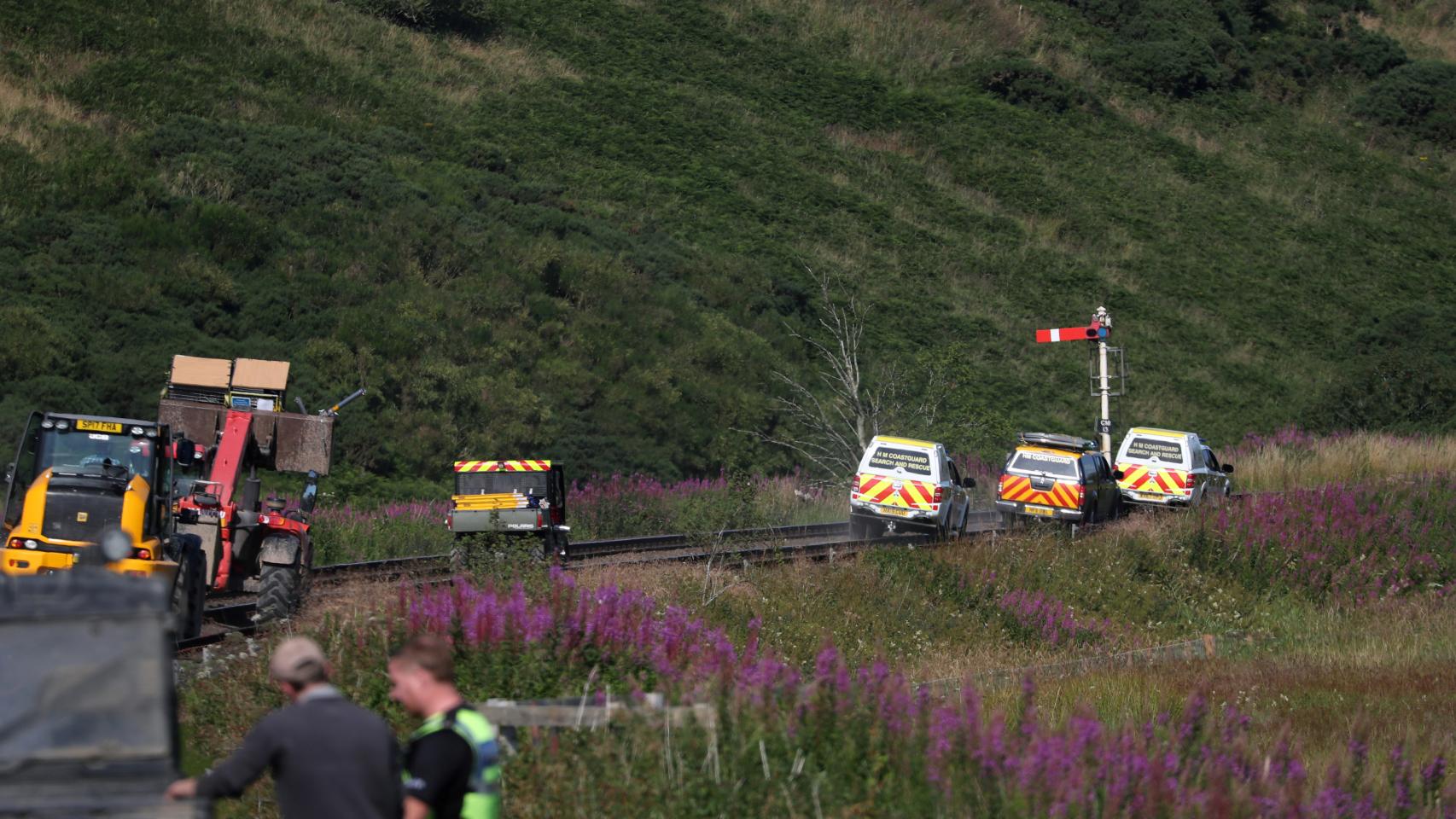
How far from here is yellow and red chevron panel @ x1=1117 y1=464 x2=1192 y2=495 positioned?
3062 cm

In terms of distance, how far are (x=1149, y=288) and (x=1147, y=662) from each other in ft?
153

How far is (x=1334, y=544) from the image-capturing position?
2427cm

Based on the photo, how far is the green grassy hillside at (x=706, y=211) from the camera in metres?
34.0

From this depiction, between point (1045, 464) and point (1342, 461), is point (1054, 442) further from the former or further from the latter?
point (1342, 461)

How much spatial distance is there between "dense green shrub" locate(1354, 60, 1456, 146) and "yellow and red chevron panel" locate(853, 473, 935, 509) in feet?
222

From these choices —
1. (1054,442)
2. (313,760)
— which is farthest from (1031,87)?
(313,760)

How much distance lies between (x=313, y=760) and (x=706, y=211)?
49.9 m

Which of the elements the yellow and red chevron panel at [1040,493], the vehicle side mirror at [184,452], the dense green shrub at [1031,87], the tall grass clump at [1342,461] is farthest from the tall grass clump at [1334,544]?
the dense green shrub at [1031,87]

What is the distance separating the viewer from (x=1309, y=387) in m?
54.3

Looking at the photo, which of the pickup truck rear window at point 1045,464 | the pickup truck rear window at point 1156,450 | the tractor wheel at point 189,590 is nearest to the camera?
the tractor wheel at point 189,590

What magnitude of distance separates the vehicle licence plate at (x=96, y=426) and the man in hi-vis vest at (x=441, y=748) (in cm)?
944

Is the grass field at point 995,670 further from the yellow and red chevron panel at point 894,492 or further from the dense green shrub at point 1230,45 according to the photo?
the dense green shrub at point 1230,45

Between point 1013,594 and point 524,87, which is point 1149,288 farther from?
point 1013,594

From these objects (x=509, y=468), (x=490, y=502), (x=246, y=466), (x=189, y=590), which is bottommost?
(x=189, y=590)
